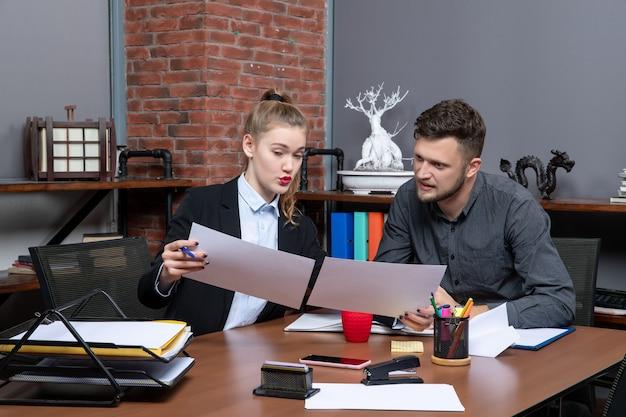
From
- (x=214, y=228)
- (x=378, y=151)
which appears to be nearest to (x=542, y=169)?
(x=378, y=151)

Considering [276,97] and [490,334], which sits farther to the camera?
[276,97]

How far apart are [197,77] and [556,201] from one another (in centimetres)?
167

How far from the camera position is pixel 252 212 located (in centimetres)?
243

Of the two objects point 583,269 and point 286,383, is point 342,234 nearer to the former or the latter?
point 583,269

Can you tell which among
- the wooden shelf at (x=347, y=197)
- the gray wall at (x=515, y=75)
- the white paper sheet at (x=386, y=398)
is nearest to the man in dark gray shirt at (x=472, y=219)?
the white paper sheet at (x=386, y=398)

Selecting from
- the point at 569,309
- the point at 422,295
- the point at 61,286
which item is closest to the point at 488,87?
the point at 569,309

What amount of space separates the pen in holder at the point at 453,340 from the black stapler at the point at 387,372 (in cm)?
8

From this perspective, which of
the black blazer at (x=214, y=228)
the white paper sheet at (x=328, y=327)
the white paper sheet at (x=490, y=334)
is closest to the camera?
the white paper sheet at (x=490, y=334)

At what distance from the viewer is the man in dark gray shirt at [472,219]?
2.37 m

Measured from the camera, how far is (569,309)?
222cm

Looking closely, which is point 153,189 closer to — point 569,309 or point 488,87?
point 488,87

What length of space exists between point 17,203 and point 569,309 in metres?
2.35

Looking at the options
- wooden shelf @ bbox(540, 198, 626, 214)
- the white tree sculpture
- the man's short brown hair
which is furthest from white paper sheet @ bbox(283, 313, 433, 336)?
the white tree sculpture

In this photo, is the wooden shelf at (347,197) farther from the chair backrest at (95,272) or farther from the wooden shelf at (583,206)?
the chair backrest at (95,272)
